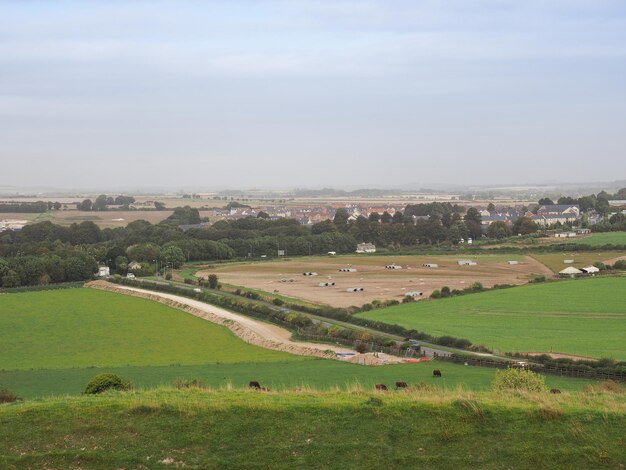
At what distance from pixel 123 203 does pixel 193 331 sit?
503ft

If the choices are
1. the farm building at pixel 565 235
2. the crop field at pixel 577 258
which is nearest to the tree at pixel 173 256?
the crop field at pixel 577 258

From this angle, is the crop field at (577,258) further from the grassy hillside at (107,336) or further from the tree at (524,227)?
the grassy hillside at (107,336)

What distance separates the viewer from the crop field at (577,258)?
201 feet

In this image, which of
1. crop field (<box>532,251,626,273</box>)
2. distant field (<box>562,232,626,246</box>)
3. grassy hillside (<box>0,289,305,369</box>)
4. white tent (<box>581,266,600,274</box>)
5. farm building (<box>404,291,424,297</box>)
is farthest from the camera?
distant field (<box>562,232,626,246</box>)

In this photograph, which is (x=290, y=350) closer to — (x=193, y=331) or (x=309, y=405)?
(x=193, y=331)

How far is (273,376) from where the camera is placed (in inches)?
969

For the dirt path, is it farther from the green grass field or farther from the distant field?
the distant field

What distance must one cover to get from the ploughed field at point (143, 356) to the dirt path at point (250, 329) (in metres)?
0.75

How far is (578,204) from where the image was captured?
13100 cm

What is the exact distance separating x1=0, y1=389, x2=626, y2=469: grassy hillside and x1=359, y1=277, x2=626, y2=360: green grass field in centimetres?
1682

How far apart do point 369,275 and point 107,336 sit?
30.2m

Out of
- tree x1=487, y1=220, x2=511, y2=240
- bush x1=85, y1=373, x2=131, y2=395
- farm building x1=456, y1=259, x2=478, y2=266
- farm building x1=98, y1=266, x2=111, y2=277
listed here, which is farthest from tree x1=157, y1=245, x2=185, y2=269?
bush x1=85, y1=373, x2=131, y2=395

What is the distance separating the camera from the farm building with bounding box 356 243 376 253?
288 ft

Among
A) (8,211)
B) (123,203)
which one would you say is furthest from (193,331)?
(123,203)
